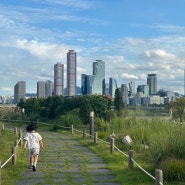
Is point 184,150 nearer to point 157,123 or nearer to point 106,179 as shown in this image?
point 106,179

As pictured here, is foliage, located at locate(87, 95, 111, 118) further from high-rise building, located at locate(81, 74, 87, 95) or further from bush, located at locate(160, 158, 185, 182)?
high-rise building, located at locate(81, 74, 87, 95)

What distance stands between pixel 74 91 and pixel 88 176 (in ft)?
266

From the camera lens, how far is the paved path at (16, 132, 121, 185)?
884cm

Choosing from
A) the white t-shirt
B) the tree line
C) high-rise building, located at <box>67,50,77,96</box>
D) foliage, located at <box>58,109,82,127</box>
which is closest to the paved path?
the white t-shirt

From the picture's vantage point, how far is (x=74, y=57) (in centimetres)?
9656

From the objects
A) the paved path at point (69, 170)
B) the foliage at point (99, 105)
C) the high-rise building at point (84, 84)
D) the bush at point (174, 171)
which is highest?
the high-rise building at point (84, 84)

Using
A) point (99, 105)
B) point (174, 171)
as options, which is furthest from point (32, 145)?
point (99, 105)

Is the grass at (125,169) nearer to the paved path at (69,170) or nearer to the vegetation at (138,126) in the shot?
the vegetation at (138,126)

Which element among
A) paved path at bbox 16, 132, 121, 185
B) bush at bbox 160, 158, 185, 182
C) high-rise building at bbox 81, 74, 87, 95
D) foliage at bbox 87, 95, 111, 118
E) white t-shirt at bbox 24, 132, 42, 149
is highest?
high-rise building at bbox 81, 74, 87, 95

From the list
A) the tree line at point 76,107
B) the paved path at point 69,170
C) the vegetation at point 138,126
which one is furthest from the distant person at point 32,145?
the tree line at point 76,107

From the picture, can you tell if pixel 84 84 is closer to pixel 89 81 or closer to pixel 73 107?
pixel 89 81

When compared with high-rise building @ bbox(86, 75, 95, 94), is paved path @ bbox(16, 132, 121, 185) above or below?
below

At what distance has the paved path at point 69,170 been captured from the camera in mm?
8844

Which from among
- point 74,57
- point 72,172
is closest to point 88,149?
point 72,172
